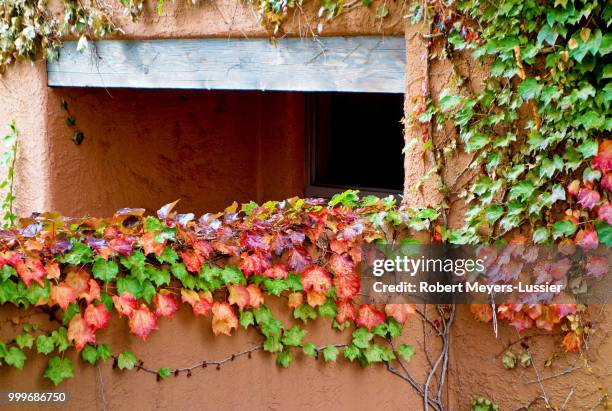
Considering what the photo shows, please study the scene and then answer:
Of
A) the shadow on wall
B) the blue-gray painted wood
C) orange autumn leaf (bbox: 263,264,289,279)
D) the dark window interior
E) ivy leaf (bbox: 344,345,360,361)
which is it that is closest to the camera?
orange autumn leaf (bbox: 263,264,289,279)

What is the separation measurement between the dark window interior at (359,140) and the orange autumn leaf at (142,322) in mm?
3560

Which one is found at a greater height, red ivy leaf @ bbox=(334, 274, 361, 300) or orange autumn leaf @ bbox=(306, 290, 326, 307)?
red ivy leaf @ bbox=(334, 274, 361, 300)

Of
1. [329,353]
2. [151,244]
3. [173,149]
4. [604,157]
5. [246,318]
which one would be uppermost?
[173,149]

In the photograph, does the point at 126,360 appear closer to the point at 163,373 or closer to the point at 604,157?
the point at 163,373

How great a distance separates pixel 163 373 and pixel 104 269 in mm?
521

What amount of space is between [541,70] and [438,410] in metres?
1.55

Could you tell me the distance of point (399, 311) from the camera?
3.30m

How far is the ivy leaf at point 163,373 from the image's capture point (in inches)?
113

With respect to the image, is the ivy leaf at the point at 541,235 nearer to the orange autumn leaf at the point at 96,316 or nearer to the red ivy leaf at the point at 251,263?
the red ivy leaf at the point at 251,263

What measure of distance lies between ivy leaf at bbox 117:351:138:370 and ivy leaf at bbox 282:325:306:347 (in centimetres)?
66

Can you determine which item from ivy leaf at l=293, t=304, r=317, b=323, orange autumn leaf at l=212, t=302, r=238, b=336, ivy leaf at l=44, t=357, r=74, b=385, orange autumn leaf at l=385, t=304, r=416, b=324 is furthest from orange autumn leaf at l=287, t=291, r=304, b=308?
ivy leaf at l=44, t=357, r=74, b=385

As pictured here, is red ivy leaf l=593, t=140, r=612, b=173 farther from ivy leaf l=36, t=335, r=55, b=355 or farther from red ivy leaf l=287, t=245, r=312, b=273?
ivy leaf l=36, t=335, r=55, b=355

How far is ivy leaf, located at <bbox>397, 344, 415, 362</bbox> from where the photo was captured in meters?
3.34

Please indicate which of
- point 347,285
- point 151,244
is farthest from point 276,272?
point 151,244
